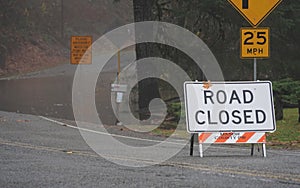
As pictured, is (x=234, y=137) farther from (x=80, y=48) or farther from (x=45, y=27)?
(x=45, y=27)

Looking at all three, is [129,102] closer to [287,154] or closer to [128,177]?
[287,154]

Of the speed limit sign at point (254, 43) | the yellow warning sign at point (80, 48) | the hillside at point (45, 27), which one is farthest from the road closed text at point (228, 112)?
the hillside at point (45, 27)

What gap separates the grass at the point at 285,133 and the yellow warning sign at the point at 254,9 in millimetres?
3141

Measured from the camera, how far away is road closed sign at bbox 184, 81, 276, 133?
12.4 metres

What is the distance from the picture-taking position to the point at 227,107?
40.7 ft

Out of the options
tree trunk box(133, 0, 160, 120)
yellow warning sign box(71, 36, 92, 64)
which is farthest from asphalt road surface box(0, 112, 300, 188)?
yellow warning sign box(71, 36, 92, 64)

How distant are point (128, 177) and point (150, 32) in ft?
51.1

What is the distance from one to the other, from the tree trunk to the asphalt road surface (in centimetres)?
953

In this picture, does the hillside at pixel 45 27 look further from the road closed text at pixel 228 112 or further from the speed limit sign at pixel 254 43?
the road closed text at pixel 228 112

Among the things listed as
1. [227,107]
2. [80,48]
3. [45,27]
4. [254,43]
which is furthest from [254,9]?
[45,27]

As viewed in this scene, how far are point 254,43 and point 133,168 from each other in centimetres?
435

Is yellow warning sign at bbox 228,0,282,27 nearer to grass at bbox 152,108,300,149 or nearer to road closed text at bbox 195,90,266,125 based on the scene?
road closed text at bbox 195,90,266,125

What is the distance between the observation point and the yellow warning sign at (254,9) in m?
13.3

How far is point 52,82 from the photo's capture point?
4597cm
